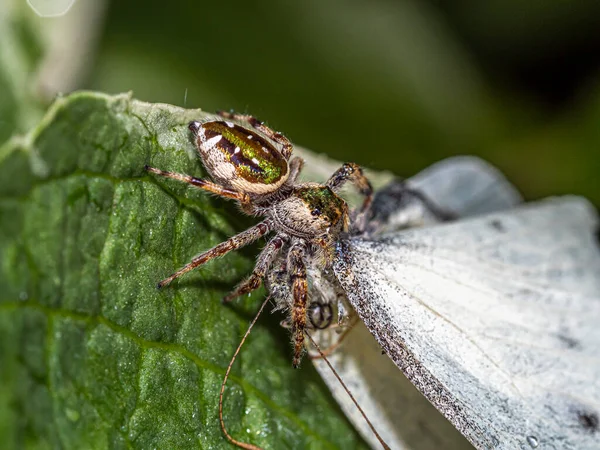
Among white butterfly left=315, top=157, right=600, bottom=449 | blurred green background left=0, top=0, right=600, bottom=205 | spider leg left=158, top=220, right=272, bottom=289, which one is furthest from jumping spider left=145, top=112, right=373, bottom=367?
blurred green background left=0, top=0, right=600, bottom=205

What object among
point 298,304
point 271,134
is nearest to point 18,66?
point 271,134

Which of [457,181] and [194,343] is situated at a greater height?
[457,181]

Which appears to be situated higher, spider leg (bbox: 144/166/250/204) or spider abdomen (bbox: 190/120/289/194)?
spider abdomen (bbox: 190/120/289/194)

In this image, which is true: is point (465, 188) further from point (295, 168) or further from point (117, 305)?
point (117, 305)

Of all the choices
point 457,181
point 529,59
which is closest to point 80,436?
point 457,181

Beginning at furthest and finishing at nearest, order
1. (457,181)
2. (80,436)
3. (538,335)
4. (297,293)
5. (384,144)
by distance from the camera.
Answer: (384,144) → (457,181) → (538,335) → (297,293) → (80,436)

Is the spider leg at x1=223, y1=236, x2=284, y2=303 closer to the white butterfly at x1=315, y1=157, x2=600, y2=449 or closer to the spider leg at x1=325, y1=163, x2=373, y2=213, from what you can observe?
the white butterfly at x1=315, y1=157, x2=600, y2=449

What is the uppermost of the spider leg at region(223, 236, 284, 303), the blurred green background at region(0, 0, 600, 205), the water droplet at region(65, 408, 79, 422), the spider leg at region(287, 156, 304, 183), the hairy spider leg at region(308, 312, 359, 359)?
the blurred green background at region(0, 0, 600, 205)

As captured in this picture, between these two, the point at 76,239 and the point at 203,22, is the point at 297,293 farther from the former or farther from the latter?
the point at 203,22
